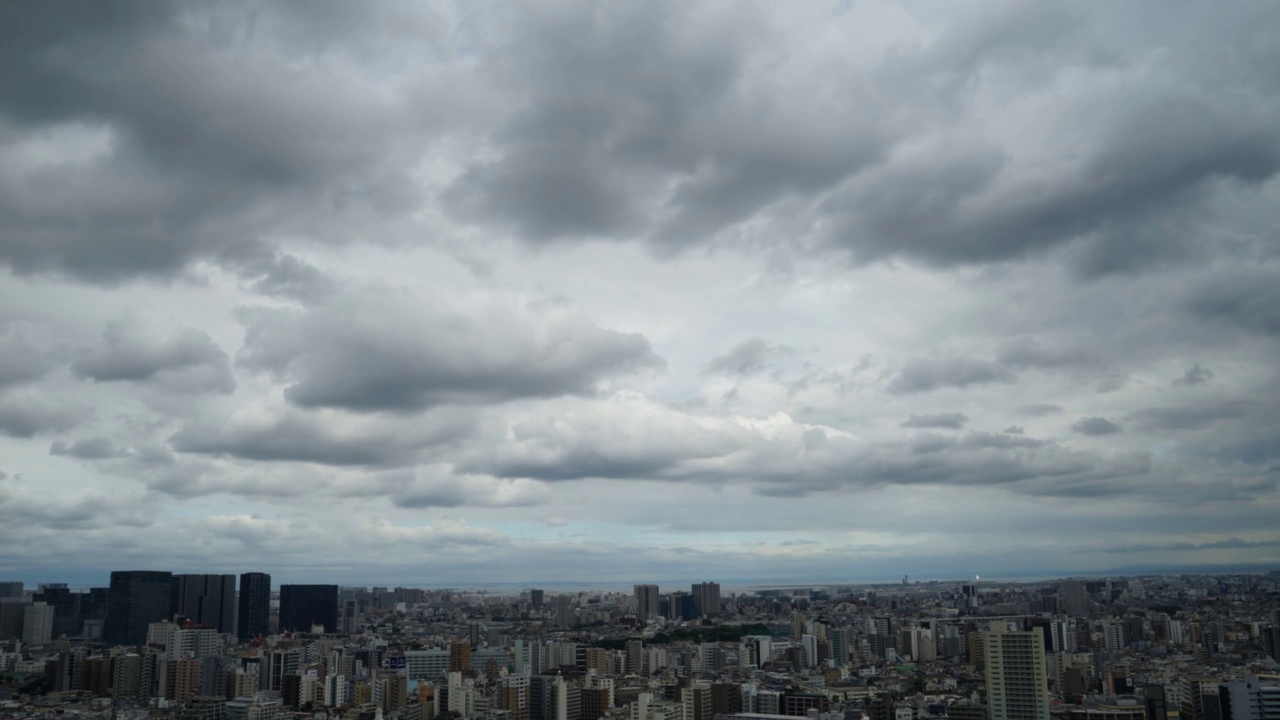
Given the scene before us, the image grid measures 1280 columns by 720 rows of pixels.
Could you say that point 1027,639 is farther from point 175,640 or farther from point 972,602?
point 972,602

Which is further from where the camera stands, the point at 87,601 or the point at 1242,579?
the point at 87,601

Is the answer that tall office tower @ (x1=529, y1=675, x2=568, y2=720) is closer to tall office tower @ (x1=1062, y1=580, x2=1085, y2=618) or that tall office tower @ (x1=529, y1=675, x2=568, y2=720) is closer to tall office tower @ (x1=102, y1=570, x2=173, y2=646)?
tall office tower @ (x1=102, y1=570, x2=173, y2=646)

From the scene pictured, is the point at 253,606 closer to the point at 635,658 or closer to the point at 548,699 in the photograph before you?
the point at 635,658

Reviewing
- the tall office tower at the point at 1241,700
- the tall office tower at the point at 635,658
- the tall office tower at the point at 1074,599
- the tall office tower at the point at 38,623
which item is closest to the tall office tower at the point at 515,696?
the tall office tower at the point at 635,658

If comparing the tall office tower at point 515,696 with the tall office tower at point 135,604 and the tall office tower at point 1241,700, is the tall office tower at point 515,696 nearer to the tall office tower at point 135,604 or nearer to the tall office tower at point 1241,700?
the tall office tower at point 1241,700

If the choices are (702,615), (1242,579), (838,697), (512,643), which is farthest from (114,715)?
(702,615)

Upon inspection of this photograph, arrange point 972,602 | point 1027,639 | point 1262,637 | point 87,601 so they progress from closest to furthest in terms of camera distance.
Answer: point 1027,639 < point 1262,637 < point 87,601 < point 972,602
